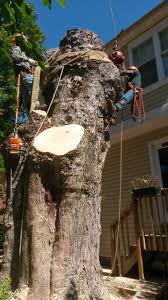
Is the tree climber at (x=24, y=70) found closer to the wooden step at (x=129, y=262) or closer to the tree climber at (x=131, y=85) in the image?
the tree climber at (x=131, y=85)

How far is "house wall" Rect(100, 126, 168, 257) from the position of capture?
1000 centimetres

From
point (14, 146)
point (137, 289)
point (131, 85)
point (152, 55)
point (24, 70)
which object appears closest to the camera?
point (14, 146)

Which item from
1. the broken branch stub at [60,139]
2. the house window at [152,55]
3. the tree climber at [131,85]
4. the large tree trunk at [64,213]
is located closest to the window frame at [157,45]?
the house window at [152,55]

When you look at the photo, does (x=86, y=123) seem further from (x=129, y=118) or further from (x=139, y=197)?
(x=129, y=118)

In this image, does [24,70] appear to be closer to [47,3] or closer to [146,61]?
[47,3]

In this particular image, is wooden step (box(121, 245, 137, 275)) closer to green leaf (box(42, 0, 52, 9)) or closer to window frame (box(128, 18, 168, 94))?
window frame (box(128, 18, 168, 94))

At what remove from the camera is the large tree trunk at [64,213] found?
4.05m

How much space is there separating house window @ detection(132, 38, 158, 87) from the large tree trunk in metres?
5.61

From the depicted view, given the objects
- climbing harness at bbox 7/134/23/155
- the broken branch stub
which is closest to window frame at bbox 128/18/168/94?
the broken branch stub

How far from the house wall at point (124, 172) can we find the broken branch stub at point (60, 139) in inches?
210

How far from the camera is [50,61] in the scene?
5.79 m

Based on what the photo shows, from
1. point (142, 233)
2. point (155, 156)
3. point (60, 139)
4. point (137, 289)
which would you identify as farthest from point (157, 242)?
point (60, 139)

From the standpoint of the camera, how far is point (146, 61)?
10570mm

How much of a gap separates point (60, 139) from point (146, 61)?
6896mm
